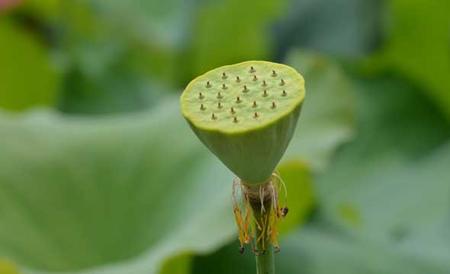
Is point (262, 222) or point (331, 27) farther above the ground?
point (331, 27)

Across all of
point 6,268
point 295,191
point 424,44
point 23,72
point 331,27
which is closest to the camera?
point 6,268

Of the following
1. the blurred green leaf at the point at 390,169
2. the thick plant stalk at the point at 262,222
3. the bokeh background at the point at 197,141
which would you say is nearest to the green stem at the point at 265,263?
the thick plant stalk at the point at 262,222

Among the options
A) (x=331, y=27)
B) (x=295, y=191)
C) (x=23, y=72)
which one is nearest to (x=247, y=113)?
(x=295, y=191)

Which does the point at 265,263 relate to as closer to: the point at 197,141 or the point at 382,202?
the point at 197,141

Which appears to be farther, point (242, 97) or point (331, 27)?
point (331, 27)

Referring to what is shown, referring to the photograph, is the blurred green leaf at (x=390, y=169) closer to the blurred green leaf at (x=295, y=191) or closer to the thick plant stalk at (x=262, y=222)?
the blurred green leaf at (x=295, y=191)

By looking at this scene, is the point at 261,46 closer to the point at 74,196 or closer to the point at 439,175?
the point at 439,175

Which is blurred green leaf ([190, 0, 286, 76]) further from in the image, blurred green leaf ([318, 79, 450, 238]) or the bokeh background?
blurred green leaf ([318, 79, 450, 238])
